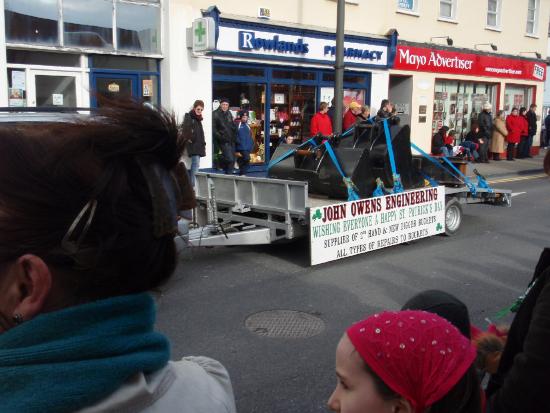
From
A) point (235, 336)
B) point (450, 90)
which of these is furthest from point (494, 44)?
point (235, 336)

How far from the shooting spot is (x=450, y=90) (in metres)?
21.4

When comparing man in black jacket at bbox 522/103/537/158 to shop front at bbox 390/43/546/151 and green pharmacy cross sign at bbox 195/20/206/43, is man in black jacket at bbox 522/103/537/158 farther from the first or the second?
green pharmacy cross sign at bbox 195/20/206/43

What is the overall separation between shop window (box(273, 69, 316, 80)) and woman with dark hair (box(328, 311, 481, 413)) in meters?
14.7

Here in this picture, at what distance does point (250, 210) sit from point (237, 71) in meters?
7.73

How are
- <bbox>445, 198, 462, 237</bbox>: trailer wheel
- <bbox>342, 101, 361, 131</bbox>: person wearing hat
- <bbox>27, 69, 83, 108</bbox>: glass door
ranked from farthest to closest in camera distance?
<bbox>342, 101, 361, 131</bbox>: person wearing hat → <bbox>27, 69, 83, 108</bbox>: glass door → <bbox>445, 198, 462, 237</bbox>: trailer wheel

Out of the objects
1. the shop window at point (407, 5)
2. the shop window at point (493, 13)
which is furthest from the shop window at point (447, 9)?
the shop window at point (493, 13)

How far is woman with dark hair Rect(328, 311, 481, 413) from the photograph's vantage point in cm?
145

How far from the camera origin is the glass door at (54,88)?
459 inches

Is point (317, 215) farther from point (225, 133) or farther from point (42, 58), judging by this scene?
point (42, 58)

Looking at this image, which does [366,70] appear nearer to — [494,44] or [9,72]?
[494,44]

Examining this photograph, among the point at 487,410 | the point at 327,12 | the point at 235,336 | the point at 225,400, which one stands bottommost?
the point at 235,336

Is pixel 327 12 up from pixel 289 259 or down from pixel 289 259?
up

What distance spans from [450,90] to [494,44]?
10.2 feet

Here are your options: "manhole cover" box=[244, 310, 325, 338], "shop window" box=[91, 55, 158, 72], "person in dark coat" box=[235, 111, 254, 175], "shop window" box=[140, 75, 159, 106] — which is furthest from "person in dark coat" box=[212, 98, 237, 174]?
"manhole cover" box=[244, 310, 325, 338]
